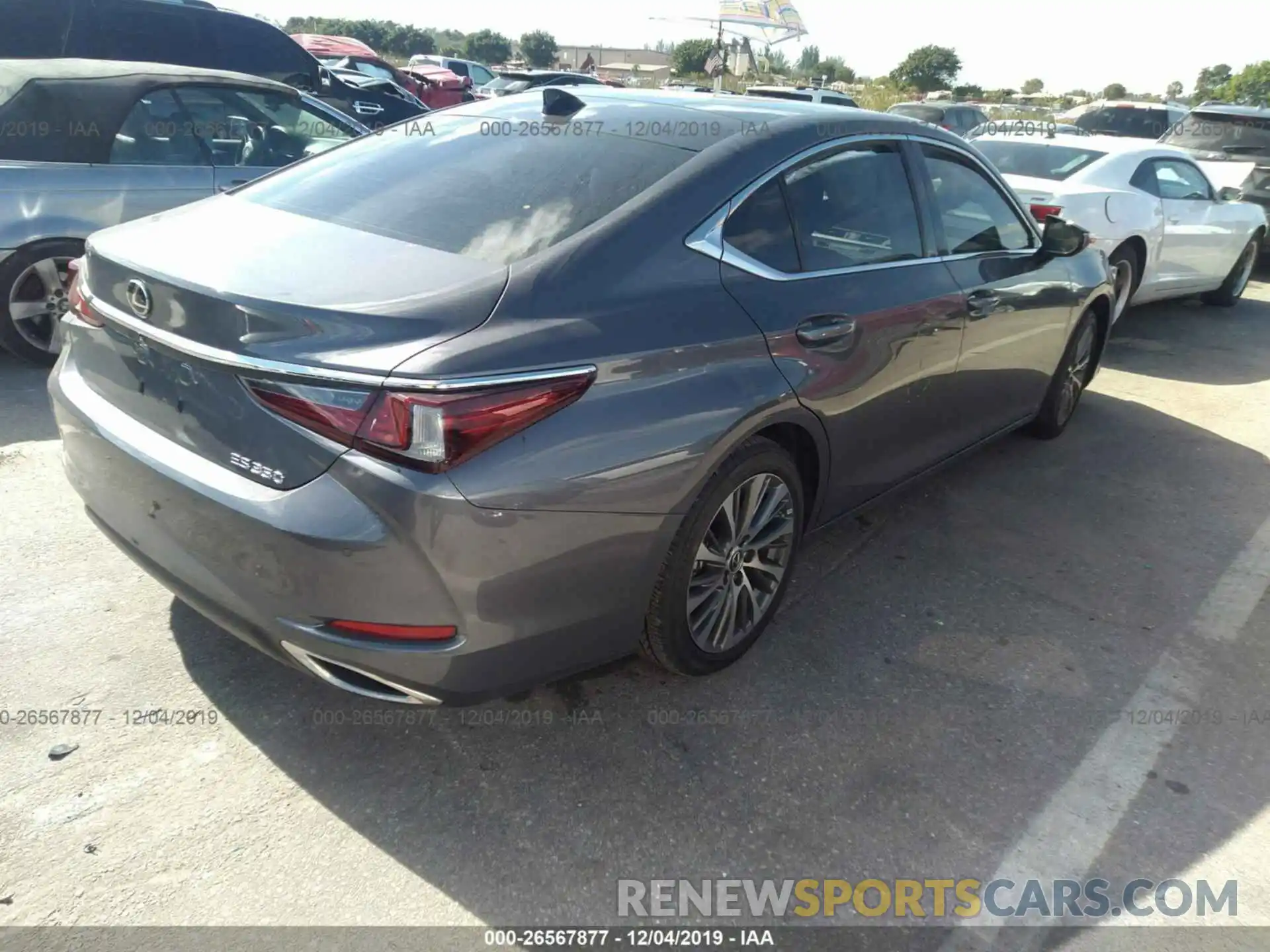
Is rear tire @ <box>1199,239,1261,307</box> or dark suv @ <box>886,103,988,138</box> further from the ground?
dark suv @ <box>886,103,988,138</box>

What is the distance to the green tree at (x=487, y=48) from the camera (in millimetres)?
80875

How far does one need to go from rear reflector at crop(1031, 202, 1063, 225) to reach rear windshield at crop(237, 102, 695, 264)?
180 inches

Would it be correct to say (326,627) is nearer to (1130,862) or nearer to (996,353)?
(1130,862)

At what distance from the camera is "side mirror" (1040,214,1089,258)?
14.2 ft

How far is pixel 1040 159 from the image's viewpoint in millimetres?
7348

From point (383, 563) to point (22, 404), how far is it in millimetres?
3540

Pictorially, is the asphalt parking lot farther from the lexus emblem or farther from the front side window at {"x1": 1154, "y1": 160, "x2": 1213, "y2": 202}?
the front side window at {"x1": 1154, "y1": 160, "x2": 1213, "y2": 202}

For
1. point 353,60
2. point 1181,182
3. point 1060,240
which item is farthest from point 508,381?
point 353,60

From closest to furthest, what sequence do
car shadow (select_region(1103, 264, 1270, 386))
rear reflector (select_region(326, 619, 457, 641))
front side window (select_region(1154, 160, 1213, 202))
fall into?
rear reflector (select_region(326, 619, 457, 641)), car shadow (select_region(1103, 264, 1270, 386)), front side window (select_region(1154, 160, 1213, 202))

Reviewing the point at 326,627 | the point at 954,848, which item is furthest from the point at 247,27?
the point at 954,848

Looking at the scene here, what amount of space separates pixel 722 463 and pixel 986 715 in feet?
Result: 3.91

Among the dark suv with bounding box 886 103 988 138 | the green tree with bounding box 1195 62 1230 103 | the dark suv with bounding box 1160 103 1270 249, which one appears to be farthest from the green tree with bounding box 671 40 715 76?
the dark suv with bounding box 1160 103 1270 249

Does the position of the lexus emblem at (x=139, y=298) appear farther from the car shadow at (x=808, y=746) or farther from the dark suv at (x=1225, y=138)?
the dark suv at (x=1225, y=138)

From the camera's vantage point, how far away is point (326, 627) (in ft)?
6.93
